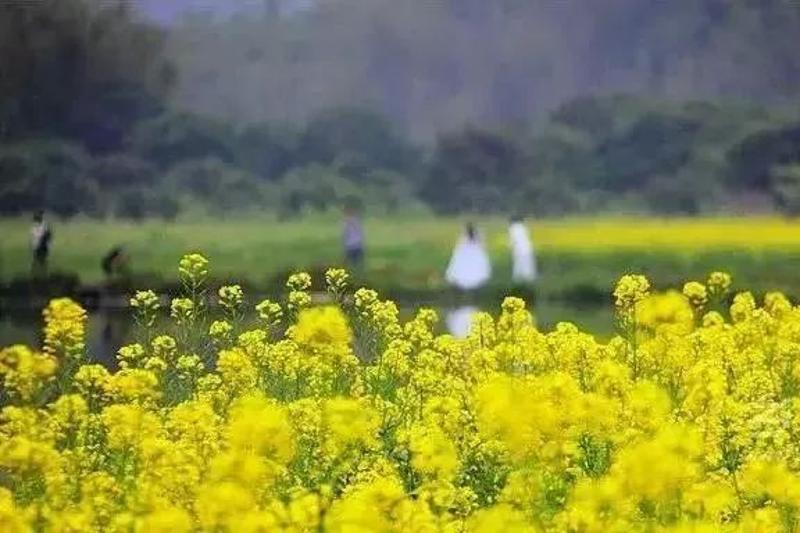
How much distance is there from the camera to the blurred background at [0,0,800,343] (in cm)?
1684

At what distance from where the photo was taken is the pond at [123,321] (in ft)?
41.1

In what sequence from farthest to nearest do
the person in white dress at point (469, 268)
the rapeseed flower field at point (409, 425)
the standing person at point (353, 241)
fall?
the standing person at point (353, 241) < the person in white dress at point (469, 268) < the rapeseed flower field at point (409, 425)

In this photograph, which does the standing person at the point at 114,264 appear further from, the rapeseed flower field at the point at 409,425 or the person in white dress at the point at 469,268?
the rapeseed flower field at the point at 409,425

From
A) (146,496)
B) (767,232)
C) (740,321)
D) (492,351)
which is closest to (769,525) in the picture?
(146,496)

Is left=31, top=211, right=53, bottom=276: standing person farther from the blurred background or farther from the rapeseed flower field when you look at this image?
the rapeseed flower field

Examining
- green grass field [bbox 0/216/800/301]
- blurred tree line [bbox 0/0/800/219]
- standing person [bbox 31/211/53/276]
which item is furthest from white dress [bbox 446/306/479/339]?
standing person [bbox 31/211/53/276]

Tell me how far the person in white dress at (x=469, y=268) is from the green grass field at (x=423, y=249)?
0.56ft

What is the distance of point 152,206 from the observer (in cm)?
1755

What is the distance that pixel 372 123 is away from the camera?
61.1 feet

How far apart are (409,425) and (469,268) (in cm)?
1155

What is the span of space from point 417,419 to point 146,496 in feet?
5.33

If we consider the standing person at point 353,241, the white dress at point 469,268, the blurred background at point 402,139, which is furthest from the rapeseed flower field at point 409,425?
the standing person at point 353,241

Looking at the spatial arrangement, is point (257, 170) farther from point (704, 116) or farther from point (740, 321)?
point (740, 321)

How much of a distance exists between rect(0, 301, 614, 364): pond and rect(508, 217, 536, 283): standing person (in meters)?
0.79
